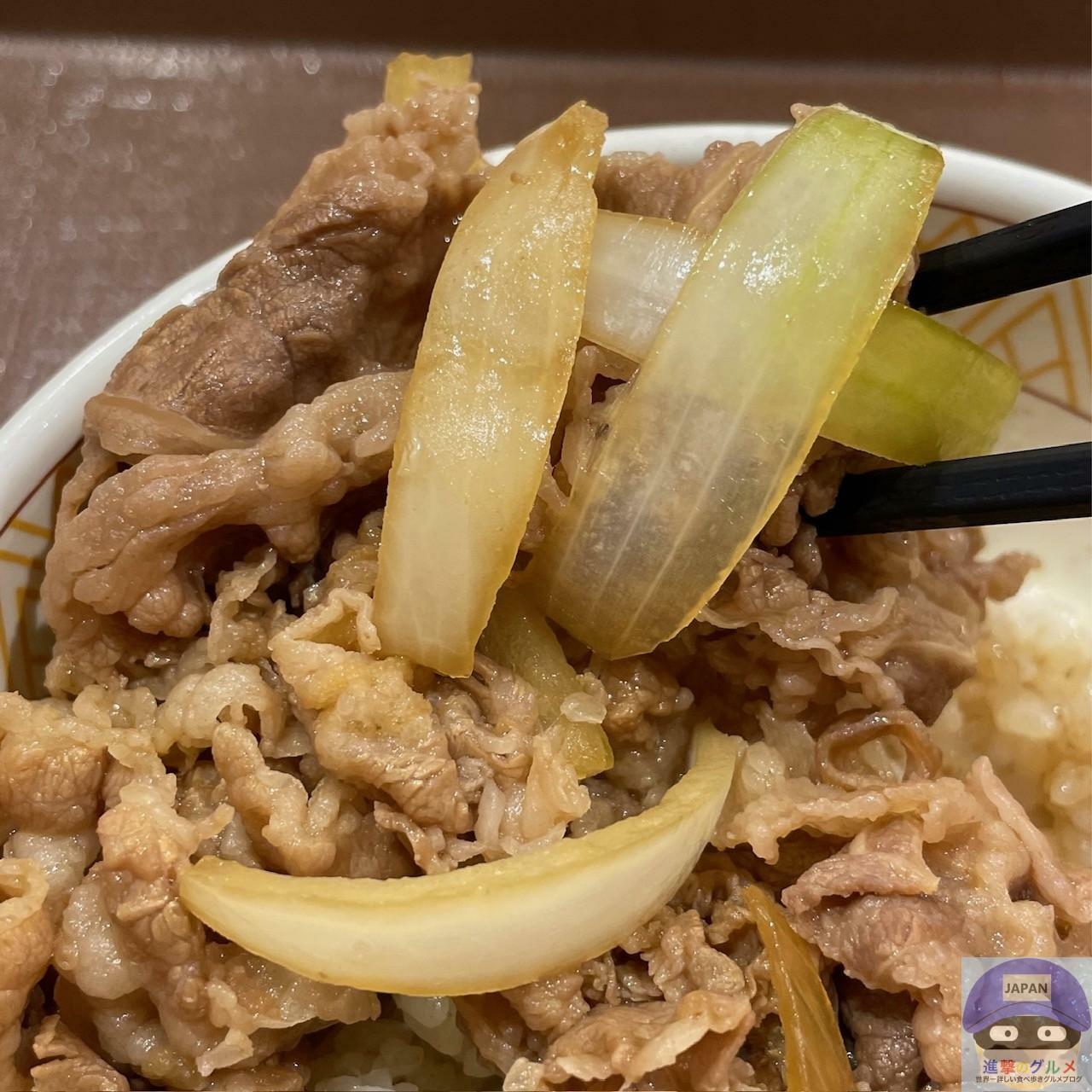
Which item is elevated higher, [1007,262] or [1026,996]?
[1007,262]

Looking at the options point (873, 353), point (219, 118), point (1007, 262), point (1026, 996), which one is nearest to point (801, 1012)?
point (1026, 996)

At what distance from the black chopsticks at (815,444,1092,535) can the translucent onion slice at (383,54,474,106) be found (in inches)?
32.9

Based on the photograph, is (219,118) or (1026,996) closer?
(1026,996)

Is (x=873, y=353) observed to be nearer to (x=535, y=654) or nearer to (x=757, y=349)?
(x=757, y=349)

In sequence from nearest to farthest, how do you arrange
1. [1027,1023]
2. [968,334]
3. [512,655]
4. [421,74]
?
[1027,1023], [512,655], [421,74], [968,334]

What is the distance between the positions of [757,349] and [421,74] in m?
0.77

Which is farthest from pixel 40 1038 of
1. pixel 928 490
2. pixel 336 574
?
pixel 928 490

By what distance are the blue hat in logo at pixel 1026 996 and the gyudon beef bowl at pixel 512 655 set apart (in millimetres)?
26

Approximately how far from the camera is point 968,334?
166 centimetres

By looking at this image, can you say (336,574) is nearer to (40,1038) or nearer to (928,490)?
(40,1038)

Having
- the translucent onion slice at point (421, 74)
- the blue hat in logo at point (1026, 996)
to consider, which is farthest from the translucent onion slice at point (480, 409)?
the blue hat in logo at point (1026, 996)

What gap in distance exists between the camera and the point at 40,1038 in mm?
1146

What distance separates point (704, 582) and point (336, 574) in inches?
18.1

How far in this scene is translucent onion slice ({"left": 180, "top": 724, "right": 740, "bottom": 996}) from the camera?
1056 millimetres
